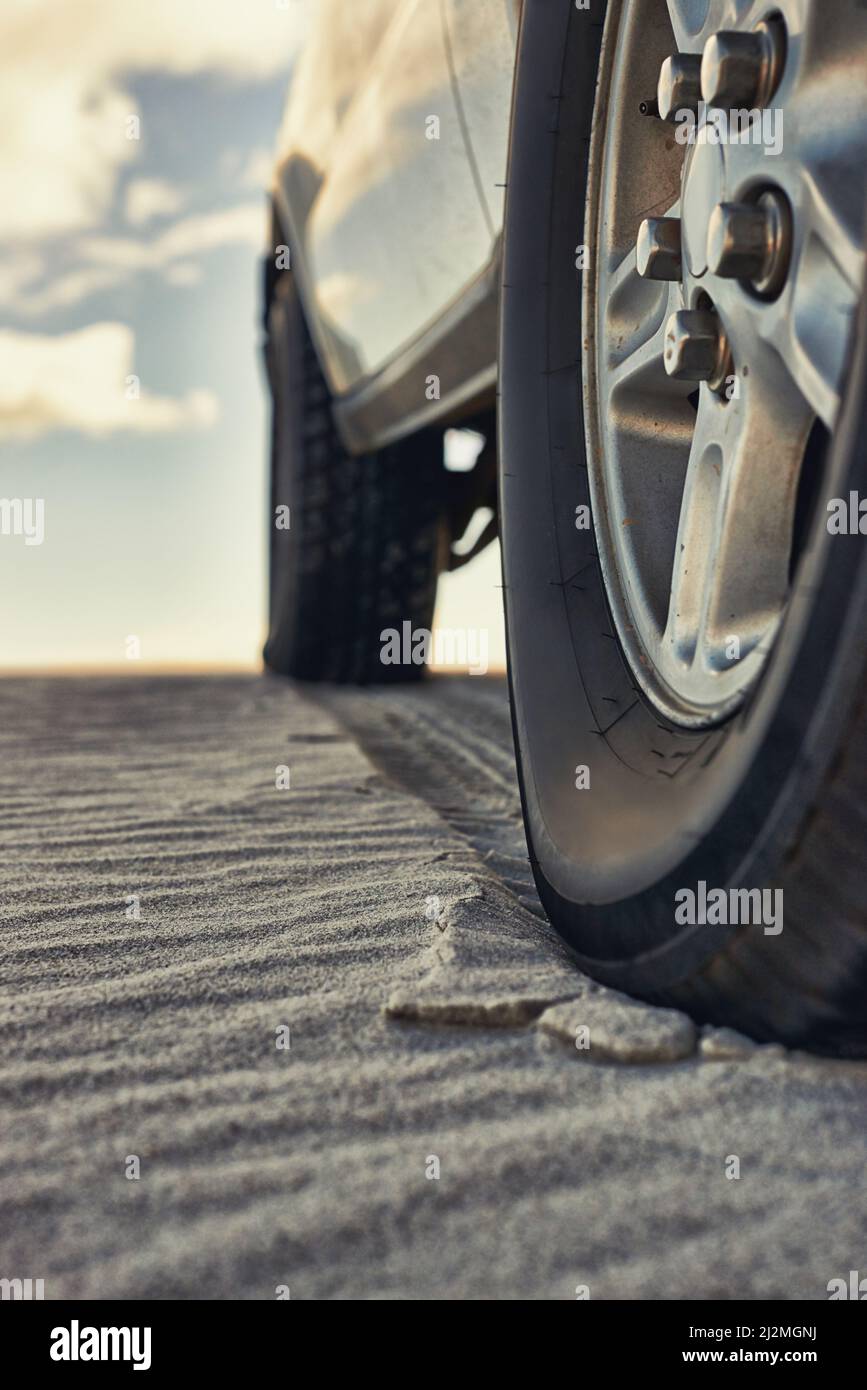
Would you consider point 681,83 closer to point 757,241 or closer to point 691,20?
point 691,20

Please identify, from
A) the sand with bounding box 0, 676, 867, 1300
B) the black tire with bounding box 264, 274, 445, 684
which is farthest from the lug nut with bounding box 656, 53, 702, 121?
the black tire with bounding box 264, 274, 445, 684

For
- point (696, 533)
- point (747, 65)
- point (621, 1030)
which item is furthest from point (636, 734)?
point (747, 65)

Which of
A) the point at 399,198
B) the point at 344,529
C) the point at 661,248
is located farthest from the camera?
the point at 344,529

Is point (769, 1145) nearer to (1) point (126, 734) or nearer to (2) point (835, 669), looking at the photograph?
(2) point (835, 669)

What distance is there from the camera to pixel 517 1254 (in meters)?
0.87

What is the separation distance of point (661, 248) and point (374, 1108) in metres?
1.01

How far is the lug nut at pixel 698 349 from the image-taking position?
4.69 feet

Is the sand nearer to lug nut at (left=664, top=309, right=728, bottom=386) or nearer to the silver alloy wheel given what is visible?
the silver alloy wheel

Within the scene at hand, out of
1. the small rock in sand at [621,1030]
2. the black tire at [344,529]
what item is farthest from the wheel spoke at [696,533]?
the black tire at [344,529]

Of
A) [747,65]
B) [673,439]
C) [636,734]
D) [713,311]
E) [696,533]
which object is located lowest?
[636,734]

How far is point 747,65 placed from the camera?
48.4 inches

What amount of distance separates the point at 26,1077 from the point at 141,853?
2.55 feet

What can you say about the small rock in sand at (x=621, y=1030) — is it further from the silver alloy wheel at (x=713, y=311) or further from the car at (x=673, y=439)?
the silver alloy wheel at (x=713, y=311)

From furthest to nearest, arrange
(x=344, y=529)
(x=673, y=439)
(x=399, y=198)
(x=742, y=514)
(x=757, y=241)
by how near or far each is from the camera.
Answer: (x=344, y=529) → (x=399, y=198) → (x=673, y=439) → (x=742, y=514) → (x=757, y=241)
